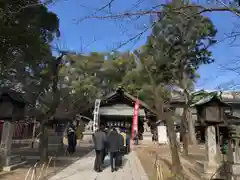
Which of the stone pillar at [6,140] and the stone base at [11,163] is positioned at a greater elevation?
the stone pillar at [6,140]

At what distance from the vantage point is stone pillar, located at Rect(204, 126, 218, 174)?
27.3 ft

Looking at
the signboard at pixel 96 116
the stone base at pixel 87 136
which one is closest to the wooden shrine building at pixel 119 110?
the signboard at pixel 96 116

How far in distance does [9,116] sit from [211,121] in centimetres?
830

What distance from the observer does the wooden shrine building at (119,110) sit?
25.2 m

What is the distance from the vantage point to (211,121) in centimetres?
868

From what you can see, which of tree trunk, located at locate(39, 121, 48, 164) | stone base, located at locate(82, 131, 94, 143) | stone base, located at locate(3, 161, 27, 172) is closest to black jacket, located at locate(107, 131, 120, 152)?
tree trunk, located at locate(39, 121, 48, 164)

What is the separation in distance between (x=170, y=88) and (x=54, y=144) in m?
14.2

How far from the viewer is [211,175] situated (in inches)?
319

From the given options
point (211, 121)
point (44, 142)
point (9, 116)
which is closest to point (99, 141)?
point (44, 142)

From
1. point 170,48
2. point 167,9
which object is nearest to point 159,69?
point 170,48

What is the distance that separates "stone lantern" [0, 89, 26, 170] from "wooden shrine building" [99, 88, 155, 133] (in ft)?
49.6

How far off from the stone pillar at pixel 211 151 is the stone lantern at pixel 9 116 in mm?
7756

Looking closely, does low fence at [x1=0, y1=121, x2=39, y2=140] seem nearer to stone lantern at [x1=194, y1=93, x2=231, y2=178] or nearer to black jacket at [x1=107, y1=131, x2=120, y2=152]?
black jacket at [x1=107, y1=131, x2=120, y2=152]

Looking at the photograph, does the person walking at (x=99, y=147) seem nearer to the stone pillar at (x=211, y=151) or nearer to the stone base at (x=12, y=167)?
the stone base at (x=12, y=167)
